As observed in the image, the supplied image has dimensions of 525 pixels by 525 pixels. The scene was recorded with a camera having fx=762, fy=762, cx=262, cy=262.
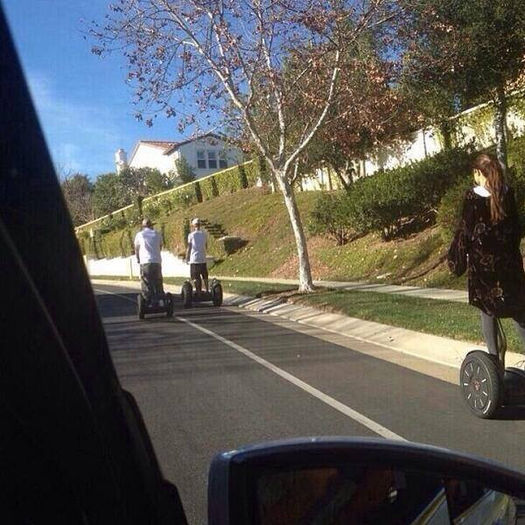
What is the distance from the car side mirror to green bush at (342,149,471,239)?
20464 millimetres

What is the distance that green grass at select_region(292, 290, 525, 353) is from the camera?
10.5 meters

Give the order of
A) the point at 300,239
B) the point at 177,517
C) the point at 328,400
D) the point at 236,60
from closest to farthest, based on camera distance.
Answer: the point at 177,517
the point at 328,400
the point at 236,60
the point at 300,239

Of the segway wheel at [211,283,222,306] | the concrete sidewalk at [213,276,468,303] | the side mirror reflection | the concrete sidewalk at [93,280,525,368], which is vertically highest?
the side mirror reflection

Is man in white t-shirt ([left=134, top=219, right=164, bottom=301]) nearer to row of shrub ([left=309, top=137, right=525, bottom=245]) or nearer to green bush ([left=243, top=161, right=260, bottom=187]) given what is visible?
row of shrub ([left=309, top=137, right=525, bottom=245])

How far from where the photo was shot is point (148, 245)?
15680mm

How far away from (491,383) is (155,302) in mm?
10446

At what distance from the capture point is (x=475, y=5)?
1797 cm

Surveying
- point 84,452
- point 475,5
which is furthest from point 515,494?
point 475,5

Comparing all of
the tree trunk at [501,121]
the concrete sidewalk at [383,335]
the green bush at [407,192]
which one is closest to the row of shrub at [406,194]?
the green bush at [407,192]

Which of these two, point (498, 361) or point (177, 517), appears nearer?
point (177, 517)

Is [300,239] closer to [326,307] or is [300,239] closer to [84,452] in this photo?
[326,307]

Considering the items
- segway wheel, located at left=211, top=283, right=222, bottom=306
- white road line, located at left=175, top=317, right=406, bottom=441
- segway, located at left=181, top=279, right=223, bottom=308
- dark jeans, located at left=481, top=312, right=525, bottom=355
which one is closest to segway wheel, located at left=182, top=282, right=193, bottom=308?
segway, located at left=181, top=279, right=223, bottom=308

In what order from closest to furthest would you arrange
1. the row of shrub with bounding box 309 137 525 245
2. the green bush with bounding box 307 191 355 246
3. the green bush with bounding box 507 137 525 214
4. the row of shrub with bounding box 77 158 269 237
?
the green bush with bounding box 507 137 525 214, the row of shrub with bounding box 309 137 525 245, the green bush with bounding box 307 191 355 246, the row of shrub with bounding box 77 158 269 237

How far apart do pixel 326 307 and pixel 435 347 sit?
18.2 ft
